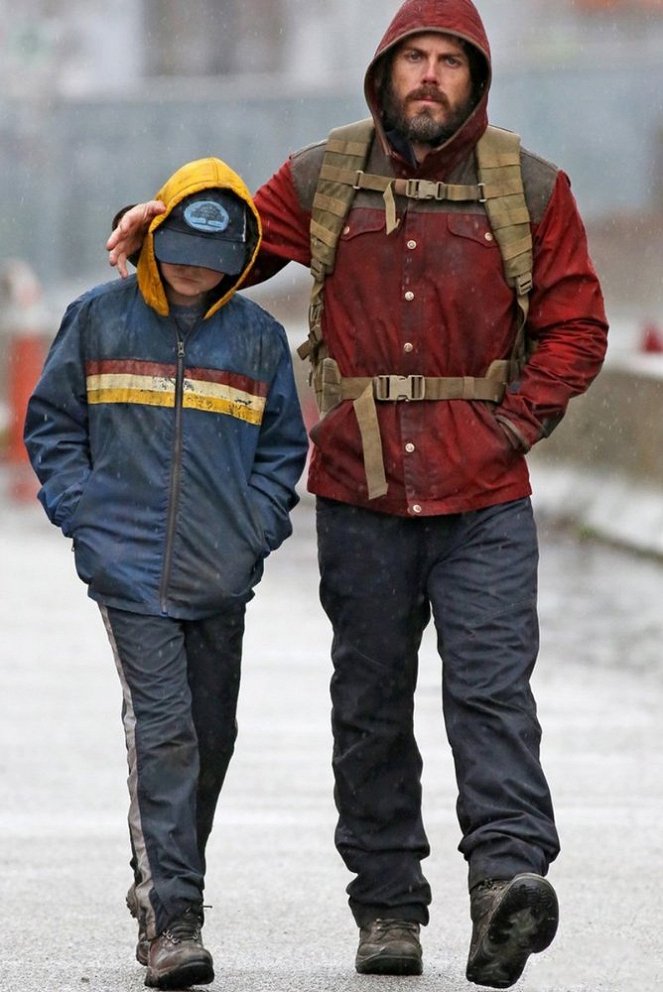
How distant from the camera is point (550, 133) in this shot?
3003 cm

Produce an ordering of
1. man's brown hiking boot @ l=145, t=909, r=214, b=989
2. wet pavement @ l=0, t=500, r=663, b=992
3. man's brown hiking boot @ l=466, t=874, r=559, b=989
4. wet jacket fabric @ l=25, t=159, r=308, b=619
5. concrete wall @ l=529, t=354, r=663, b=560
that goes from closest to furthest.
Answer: man's brown hiking boot @ l=466, t=874, r=559, b=989 → man's brown hiking boot @ l=145, t=909, r=214, b=989 → wet jacket fabric @ l=25, t=159, r=308, b=619 → wet pavement @ l=0, t=500, r=663, b=992 → concrete wall @ l=529, t=354, r=663, b=560

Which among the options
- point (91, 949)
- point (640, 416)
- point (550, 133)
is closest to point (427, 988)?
point (91, 949)

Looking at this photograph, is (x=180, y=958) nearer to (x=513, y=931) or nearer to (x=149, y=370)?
(x=513, y=931)

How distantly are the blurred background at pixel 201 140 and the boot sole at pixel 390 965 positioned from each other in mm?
8315

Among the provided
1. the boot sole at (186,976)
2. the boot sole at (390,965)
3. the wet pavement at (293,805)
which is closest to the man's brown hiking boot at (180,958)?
the boot sole at (186,976)

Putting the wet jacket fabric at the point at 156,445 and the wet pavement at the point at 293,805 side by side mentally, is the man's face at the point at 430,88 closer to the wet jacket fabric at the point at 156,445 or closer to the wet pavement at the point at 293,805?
the wet jacket fabric at the point at 156,445

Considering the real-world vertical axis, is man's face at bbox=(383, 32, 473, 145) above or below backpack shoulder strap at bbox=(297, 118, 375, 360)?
above

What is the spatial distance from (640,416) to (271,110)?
14.4m

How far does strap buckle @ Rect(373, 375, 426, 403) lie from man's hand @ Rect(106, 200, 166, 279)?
648mm

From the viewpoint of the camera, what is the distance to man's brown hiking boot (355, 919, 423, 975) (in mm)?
6006

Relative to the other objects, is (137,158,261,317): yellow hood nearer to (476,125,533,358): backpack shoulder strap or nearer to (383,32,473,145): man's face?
(383,32,473,145): man's face

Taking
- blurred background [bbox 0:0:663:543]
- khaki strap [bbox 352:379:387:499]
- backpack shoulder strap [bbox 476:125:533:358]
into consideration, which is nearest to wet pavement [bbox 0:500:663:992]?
khaki strap [bbox 352:379:387:499]

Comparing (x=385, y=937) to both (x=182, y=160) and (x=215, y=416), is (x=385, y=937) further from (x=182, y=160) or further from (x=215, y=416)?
(x=182, y=160)

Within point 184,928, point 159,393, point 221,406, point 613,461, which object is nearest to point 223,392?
point 221,406
